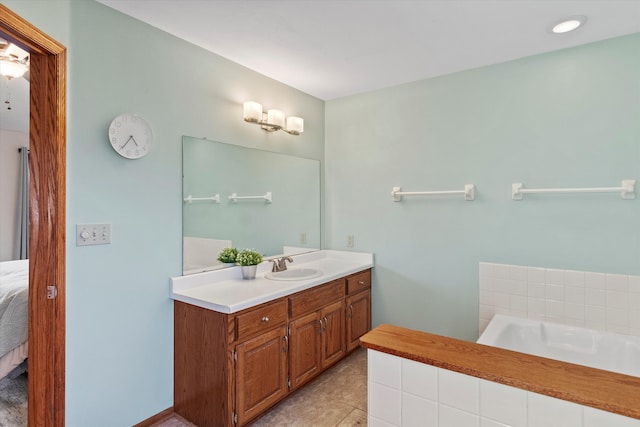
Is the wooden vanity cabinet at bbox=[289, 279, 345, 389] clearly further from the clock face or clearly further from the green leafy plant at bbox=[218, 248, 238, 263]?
the clock face

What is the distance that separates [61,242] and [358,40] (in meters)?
2.06

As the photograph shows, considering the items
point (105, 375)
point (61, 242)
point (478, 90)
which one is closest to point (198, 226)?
point (61, 242)

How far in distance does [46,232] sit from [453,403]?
188cm

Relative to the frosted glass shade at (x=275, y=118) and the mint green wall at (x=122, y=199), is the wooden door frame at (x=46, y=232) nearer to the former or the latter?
the mint green wall at (x=122, y=199)

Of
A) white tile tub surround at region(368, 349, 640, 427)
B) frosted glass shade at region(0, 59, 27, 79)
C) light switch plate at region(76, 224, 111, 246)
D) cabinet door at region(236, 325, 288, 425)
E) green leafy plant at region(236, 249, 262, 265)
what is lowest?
cabinet door at region(236, 325, 288, 425)

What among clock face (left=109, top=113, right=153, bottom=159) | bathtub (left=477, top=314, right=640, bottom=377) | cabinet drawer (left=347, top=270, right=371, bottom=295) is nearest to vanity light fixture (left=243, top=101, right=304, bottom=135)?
clock face (left=109, top=113, right=153, bottom=159)

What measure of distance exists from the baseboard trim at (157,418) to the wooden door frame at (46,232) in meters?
0.47

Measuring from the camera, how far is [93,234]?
5.85ft

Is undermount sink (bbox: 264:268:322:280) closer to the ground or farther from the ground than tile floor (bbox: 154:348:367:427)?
farther from the ground

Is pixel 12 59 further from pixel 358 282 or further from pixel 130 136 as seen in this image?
pixel 358 282

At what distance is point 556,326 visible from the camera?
2.28m

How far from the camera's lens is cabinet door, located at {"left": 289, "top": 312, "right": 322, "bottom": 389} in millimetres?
2260

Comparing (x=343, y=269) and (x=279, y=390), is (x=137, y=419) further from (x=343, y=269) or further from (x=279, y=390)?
(x=343, y=269)

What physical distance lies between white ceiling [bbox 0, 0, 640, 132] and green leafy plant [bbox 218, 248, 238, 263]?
1424 mm
